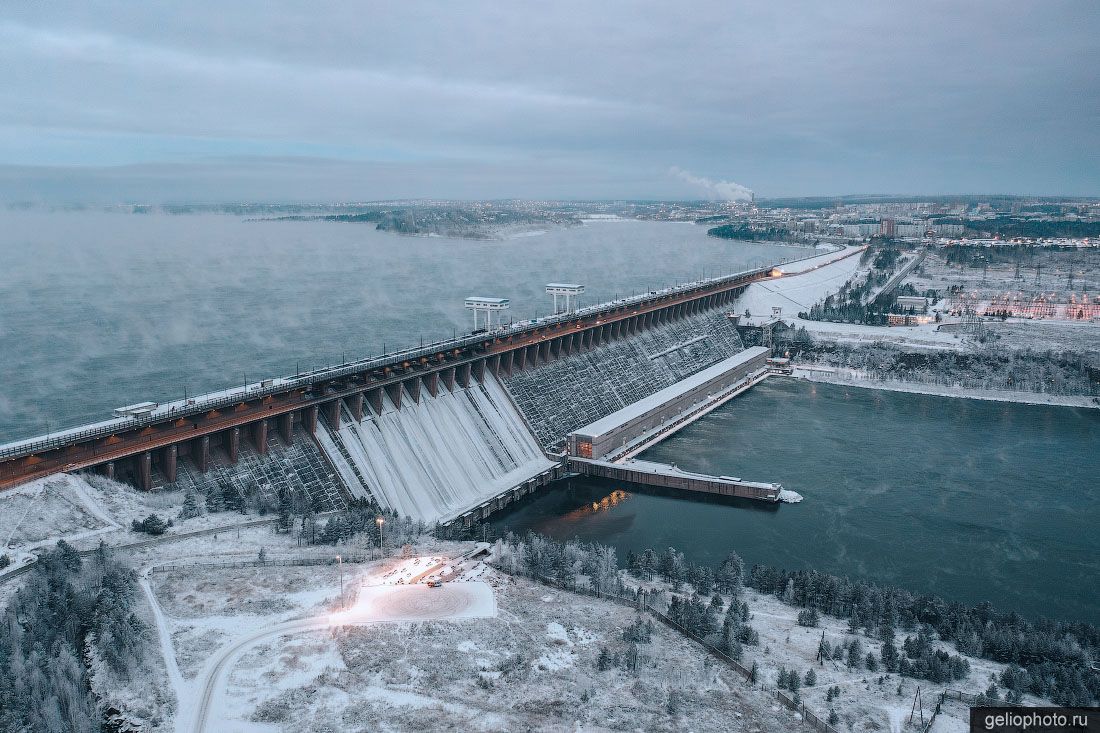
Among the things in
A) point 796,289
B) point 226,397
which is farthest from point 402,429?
point 796,289

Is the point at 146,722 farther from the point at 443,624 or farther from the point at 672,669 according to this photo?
the point at 672,669

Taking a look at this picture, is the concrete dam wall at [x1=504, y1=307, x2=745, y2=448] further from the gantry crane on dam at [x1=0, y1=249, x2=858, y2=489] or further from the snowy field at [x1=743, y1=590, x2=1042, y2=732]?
the snowy field at [x1=743, y1=590, x2=1042, y2=732]

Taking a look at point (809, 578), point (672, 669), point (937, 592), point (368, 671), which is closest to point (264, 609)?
point (368, 671)

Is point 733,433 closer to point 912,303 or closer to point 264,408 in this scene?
point 264,408

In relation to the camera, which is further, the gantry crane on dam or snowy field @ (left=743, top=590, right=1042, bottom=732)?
the gantry crane on dam

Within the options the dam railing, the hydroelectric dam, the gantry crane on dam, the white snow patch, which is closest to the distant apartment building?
the hydroelectric dam
